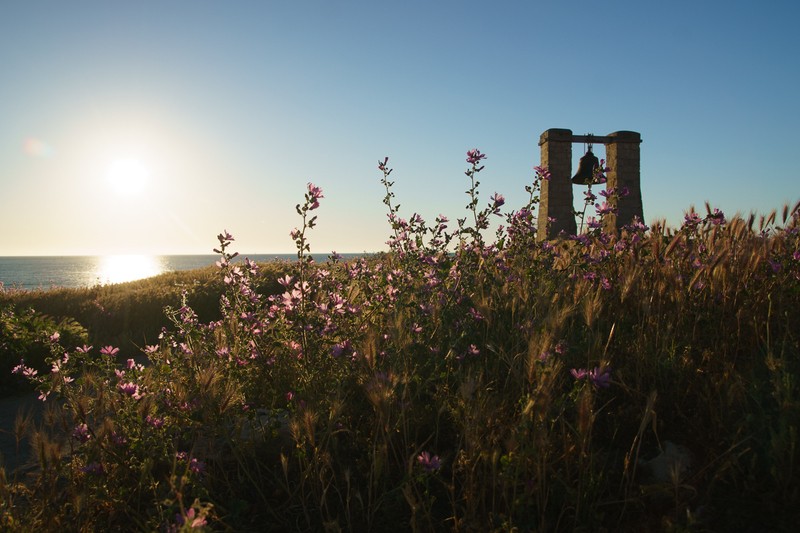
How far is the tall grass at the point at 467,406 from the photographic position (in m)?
2.07

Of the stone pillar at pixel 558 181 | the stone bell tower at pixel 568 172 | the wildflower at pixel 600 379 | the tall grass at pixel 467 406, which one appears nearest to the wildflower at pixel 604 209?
the tall grass at pixel 467 406


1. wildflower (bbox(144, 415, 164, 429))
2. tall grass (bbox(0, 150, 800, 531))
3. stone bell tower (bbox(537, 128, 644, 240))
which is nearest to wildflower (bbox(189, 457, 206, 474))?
tall grass (bbox(0, 150, 800, 531))

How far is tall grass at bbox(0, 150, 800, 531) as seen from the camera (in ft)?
6.79

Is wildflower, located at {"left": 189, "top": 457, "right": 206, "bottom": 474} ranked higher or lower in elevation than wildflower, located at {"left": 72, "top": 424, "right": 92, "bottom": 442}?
lower

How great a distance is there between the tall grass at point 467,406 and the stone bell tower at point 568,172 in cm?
955

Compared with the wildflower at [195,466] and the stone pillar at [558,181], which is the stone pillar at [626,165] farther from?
the wildflower at [195,466]

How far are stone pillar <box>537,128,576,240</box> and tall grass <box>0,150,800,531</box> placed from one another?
950 cm

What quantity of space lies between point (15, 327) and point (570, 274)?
690cm

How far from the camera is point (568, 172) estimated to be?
14102 millimetres

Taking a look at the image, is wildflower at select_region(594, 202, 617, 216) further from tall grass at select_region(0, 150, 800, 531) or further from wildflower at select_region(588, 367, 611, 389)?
wildflower at select_region(588, 367, 611, 389)

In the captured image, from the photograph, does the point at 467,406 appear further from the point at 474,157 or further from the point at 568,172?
the point at 568,172

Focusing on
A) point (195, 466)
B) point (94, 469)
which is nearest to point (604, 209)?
point (195, 466)

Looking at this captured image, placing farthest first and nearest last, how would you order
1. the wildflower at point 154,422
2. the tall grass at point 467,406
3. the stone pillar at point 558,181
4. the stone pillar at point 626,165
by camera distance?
the stone pillar at point 626,165 → the stone pillar at point 558,181 → the wildflower at point 154,422 → the tall grass at point 467,406

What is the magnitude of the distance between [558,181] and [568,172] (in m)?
0.46
